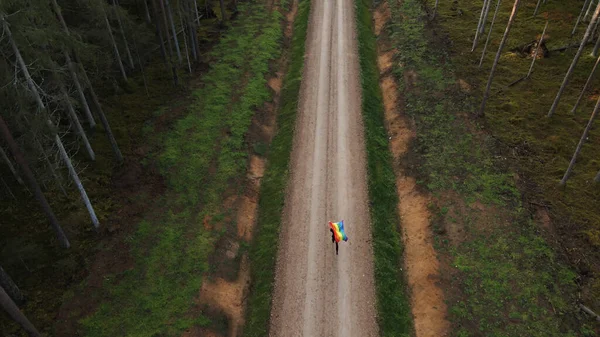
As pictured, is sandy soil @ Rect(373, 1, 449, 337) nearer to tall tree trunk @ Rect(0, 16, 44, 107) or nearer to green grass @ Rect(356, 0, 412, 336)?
green grass @ Rect(356, 0, 412, 336)

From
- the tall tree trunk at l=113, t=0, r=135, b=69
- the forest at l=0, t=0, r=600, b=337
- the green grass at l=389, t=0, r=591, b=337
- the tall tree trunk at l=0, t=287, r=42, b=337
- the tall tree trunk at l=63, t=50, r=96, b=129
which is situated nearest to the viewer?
the tall tree trunk at l=0, t=287, r=42, b=337

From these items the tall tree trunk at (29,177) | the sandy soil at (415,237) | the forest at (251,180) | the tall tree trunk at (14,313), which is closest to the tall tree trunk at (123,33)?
the forest at (251,180)

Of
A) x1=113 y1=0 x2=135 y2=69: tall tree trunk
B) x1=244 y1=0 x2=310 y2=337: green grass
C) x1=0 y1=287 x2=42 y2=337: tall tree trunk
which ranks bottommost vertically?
x1=244 y1=0 x2=310 y2=337: green grass

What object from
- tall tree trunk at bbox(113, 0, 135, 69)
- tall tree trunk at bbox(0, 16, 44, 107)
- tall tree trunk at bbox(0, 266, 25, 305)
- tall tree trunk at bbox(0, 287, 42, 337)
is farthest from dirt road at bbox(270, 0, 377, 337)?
tall tree trunk at bbox(113, 0, 135, 69)

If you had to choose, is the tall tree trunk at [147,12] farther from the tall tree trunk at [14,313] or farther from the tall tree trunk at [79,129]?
the tall tree trunk at [14,313]

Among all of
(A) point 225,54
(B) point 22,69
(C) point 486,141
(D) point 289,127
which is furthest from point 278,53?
(B) point 22,69

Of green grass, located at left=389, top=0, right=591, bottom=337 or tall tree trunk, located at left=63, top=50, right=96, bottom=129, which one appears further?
tall tree trunk, located at left=63, top=50, right=96, bottom=129
